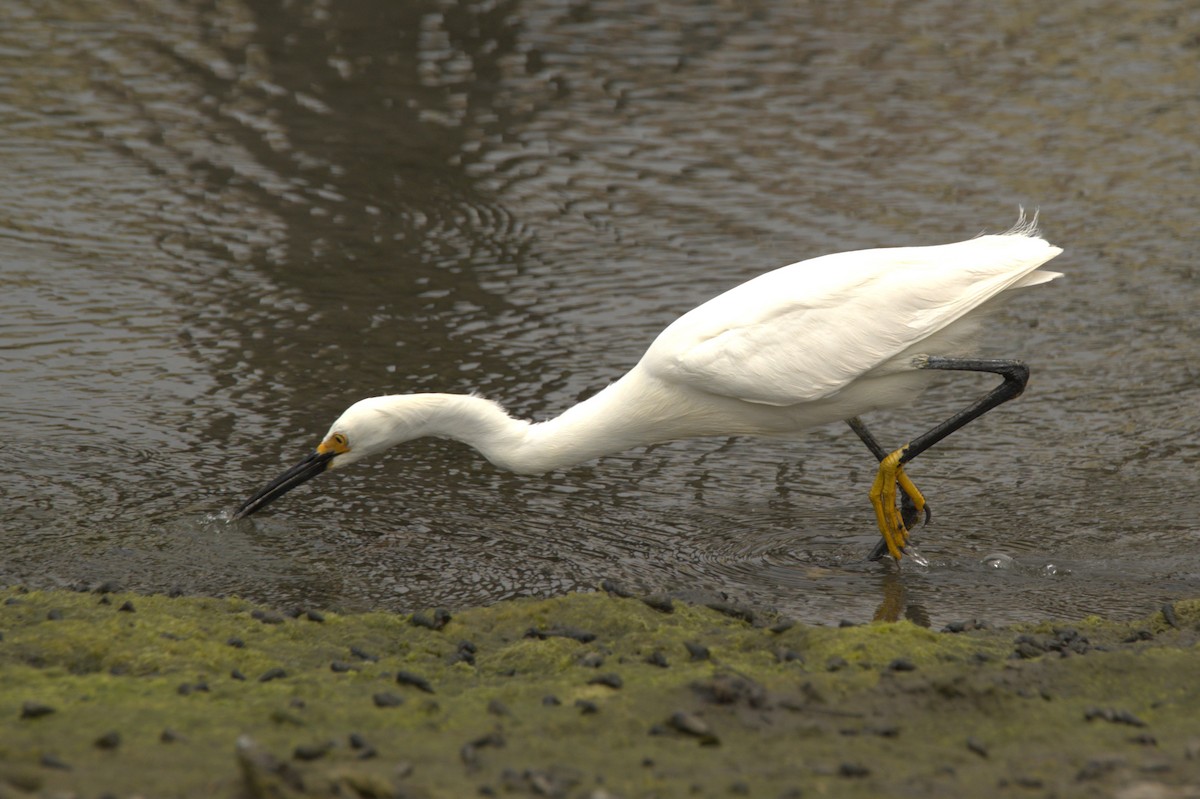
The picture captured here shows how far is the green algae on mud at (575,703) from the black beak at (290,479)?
1113 millimetres

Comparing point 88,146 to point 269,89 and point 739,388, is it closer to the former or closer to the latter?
point 269,89

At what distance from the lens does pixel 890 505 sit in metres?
6.82

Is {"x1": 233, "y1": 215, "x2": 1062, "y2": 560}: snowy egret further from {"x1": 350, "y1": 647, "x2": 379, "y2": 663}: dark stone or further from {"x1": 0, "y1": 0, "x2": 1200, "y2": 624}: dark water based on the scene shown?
{"x1": 350, "y1": 647, "x2": 379, "y2": 663}: dark stone

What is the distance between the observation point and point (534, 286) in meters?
10.2

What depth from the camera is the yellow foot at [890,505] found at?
268 inches

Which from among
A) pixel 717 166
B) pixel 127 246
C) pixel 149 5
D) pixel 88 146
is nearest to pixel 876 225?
pixel 717 166

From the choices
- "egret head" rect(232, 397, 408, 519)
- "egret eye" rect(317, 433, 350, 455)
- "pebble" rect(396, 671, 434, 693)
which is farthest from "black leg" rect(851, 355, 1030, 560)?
"pebble" rect(396, 671, 434, 693)

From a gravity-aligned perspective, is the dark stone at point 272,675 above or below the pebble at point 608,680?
below

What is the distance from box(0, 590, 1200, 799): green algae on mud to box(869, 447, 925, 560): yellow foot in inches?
48.9

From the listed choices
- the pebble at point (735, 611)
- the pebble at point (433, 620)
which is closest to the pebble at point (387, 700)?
the pebble at point (433, 620)

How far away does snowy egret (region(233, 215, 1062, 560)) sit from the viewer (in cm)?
657

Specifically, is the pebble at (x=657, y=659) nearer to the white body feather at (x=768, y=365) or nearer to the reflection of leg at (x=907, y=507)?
the white body feather at (x=768, y=365)

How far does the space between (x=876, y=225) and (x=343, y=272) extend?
4.14m

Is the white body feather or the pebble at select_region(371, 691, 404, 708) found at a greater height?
the white body feather
